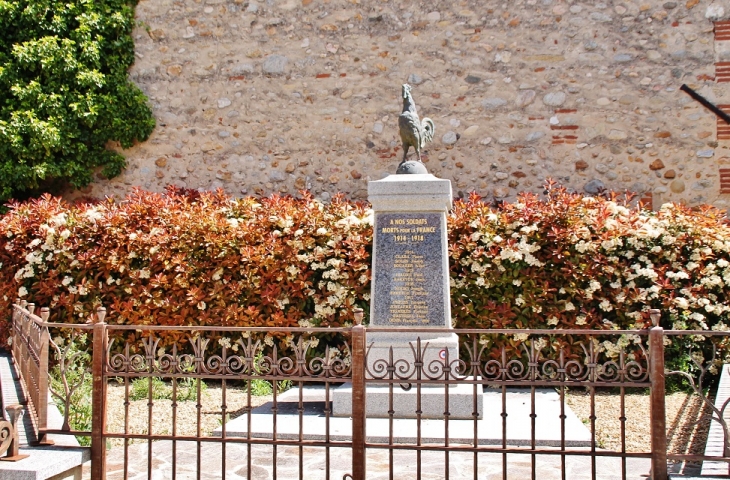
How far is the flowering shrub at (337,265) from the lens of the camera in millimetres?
7285

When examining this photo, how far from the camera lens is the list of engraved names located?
20.0 ft

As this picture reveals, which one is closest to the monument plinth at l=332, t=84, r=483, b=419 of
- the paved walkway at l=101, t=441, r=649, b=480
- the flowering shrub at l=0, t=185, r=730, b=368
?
the paved walkway at l=101, t=441, r=649, b=480

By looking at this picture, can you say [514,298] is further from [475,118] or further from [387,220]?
[475,118]

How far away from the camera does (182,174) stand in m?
10.6

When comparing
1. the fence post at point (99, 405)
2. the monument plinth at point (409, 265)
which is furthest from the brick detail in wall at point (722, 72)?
the fence post at point (99, 405)

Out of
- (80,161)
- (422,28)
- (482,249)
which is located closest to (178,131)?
(80,161)

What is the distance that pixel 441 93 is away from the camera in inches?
397

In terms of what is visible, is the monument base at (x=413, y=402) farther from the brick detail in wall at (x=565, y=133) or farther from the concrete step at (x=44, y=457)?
the brick detail in wall at (x=565, y=133)

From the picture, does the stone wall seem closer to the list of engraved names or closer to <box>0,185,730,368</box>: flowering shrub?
<box>0,185,730,368</box>: flowering shrub

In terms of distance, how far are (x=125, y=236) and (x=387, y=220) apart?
3.38 metres

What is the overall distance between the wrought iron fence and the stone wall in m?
3.29

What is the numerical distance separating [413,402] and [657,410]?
96.7 inches

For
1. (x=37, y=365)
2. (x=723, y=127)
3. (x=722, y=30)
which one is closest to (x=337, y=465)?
(x=37, y=365)

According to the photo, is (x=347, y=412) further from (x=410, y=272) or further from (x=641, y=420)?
(x=641, y=420)
